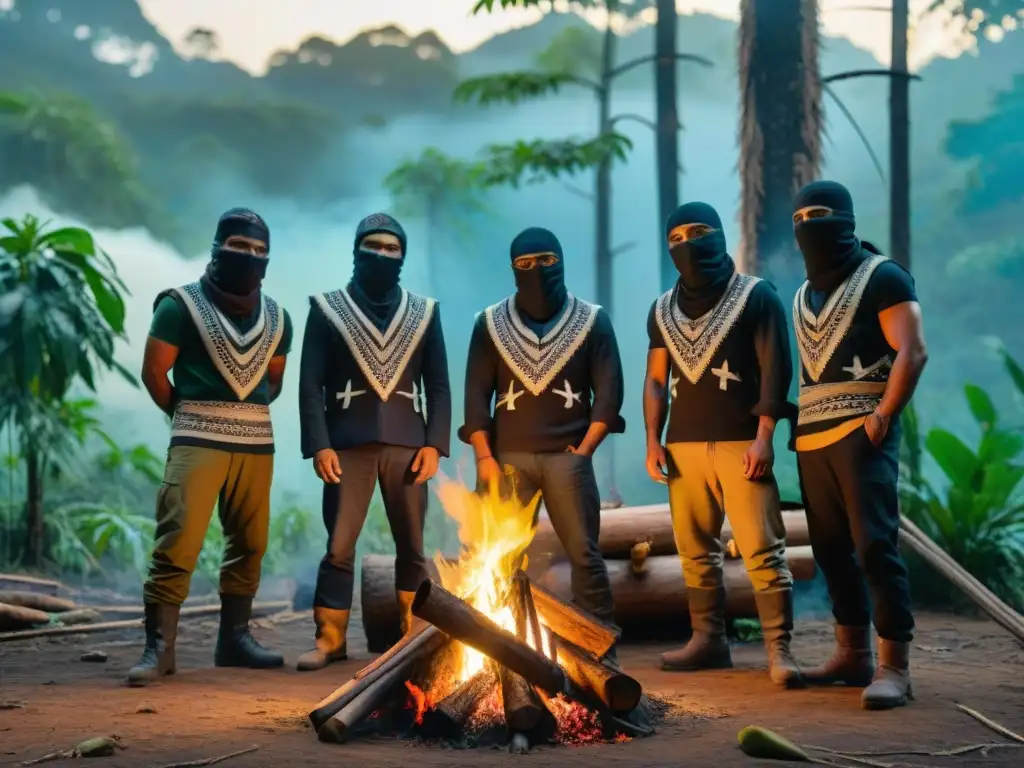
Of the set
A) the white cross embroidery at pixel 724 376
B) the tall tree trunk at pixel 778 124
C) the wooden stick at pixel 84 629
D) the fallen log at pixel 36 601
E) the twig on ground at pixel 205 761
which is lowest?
the wooden stick at pixel 84 629

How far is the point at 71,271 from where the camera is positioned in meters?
8.42

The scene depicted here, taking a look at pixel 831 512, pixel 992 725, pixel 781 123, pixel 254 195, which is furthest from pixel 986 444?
pixel 254 195

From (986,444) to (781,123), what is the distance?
113 inches

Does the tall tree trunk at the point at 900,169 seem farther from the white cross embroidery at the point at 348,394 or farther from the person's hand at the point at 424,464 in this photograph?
the white cross embroidery at the point at 348,394

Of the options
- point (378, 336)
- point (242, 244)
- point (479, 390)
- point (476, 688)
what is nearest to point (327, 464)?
point (378, 336)

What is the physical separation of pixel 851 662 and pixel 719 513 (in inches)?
34.3

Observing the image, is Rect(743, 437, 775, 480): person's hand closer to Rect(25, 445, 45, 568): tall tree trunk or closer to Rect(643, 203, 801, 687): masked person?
Rect(643, 203, 801, 687): masked person

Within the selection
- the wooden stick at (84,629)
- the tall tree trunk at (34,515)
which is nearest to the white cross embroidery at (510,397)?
the wooden stick at (84,629)

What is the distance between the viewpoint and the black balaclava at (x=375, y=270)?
5.26m

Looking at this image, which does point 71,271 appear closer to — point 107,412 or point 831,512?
point 831,512

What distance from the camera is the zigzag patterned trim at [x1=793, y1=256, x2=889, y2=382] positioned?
4.40 meters

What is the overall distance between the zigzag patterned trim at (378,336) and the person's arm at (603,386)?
2.90 ft

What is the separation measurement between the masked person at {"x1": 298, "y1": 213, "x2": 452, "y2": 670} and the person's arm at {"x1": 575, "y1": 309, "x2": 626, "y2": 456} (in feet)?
2.45

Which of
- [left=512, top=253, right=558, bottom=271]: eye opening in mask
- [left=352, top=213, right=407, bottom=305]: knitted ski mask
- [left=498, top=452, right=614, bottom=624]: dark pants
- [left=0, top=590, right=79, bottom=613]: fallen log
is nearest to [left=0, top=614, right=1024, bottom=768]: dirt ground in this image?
[left=498, top=452, right=614, bottom=624]: dark pants
